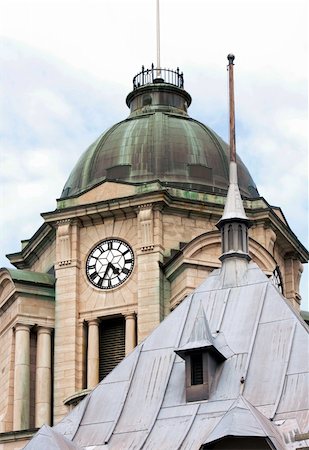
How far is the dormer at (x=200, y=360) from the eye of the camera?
46.8 m

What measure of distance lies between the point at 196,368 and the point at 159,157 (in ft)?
109

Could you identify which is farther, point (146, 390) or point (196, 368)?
point (146, 390)

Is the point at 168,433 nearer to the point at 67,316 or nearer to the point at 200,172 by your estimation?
the point at 67,316

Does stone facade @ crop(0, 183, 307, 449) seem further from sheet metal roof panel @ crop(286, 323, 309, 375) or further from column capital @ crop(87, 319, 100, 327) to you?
sheet metal roof panel @ crop(286, 323, 309, 375)

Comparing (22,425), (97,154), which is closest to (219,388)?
(22,425)

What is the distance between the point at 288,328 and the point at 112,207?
101ft

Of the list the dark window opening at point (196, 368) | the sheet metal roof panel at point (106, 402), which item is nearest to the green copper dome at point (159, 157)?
the sheet metal roof panel at point (106, 402)

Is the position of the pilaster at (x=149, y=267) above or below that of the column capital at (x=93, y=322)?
above

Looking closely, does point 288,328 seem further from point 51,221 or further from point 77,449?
point 51,221

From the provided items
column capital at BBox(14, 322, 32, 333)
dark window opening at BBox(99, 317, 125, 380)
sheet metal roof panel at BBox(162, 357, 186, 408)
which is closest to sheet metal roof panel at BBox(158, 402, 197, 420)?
sheet metal roof panel at BBox(162, 357, 186, 408)

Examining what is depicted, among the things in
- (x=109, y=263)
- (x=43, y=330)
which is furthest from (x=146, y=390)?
(x=109, y=263)

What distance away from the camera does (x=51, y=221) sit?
78500mm

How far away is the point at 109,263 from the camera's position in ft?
257

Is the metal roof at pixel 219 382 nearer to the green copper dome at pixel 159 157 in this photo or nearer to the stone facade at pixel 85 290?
the stone facade at pixel 85 290
